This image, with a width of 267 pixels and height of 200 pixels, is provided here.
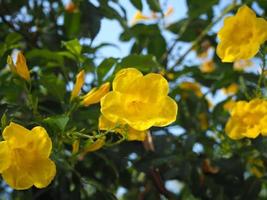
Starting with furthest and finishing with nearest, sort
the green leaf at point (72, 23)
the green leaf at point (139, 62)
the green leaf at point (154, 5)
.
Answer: the green leaf at point (72, 23) < the green leaf at point (154, 5) < the green leaf at point (139, 62)

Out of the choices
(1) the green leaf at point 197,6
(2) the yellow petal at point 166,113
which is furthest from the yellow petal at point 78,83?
(1) the green leaf at point 197,6

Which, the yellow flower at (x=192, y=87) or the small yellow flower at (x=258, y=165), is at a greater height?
the small yellow flower at (x=258, y=165)

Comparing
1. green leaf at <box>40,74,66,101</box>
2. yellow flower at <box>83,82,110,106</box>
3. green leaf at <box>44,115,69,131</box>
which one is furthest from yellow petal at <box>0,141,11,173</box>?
green leaf at <box>40,74,66,101</box>

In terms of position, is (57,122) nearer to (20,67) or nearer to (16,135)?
(16,135)

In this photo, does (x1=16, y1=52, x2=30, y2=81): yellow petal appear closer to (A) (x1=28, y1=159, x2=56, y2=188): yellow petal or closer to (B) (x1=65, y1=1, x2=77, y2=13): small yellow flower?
(A) (x1=28, y1=159, x2=56, y2=188): yellow petal

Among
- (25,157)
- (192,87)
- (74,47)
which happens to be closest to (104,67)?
(74,47)

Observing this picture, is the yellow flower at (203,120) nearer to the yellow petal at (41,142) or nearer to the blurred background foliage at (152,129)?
the blurred background foliage at (152,129)

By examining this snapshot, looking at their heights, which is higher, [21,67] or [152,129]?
[21,67]
